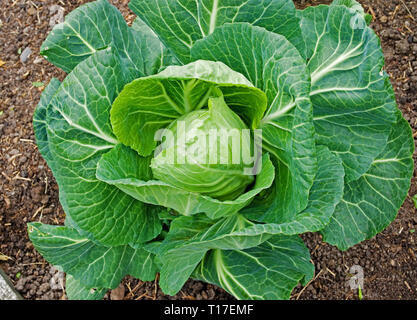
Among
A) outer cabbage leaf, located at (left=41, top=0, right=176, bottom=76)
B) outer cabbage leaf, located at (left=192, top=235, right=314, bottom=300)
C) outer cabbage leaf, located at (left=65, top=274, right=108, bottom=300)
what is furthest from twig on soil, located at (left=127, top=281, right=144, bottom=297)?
outer cabbage leaf, located at (left=41, top=0, right=176, bottom=76)

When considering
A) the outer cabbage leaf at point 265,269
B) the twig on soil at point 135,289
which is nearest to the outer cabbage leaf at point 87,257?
the outer cabbage leaf at point 265,269

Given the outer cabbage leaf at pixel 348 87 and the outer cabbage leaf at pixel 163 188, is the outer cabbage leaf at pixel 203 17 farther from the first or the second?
the outer cabbage leaf at pixel 163 188

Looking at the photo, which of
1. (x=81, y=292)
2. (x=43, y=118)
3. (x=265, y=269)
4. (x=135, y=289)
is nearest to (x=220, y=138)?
(x=265, y=269)

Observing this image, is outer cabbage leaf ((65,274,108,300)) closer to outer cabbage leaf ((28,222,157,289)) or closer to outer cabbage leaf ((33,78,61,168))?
outer cabbage leaf ((28,222,157,289))

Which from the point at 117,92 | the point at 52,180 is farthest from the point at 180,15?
the point at 52,180

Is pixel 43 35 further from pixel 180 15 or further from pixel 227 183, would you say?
pixel 227 183
